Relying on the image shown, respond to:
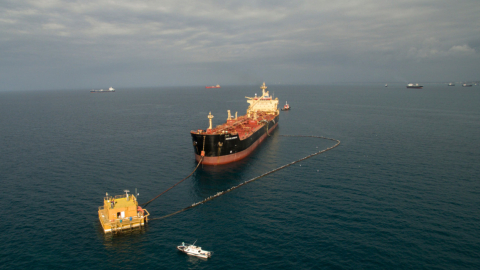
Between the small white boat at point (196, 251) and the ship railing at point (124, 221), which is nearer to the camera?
the small white boat at point (196, 251)

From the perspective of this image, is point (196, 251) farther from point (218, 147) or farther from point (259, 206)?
point (218, 147)

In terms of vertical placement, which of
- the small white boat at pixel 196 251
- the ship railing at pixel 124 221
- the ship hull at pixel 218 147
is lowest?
the small white boat at pixel 196 251

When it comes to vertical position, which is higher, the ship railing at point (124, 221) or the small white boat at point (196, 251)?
the ship railing at point (124, 221)

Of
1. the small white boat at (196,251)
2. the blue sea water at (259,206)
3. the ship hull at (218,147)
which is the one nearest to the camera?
the blue sea water at (259,206)

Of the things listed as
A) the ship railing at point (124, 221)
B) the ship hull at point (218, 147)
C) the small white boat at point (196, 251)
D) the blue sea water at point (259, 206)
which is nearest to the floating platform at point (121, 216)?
the ship railing at point (124, 221)

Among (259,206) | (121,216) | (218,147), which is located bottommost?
(259,206)

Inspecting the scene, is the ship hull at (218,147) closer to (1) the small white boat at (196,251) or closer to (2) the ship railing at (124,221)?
(2) the ship railing at (124,221)

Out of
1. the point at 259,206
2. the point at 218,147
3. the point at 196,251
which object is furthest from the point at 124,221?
the point at 218,147

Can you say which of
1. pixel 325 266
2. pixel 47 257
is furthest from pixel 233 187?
pixel 47 257

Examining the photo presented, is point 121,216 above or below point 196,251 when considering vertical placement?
above
